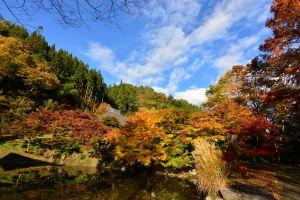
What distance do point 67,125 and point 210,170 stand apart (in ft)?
45.5

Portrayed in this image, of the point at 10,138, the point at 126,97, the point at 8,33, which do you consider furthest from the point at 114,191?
the point at 126,97

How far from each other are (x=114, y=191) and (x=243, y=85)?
50.0ft

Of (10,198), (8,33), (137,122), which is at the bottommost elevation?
(10,198)

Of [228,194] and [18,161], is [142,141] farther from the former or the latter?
[18,161]

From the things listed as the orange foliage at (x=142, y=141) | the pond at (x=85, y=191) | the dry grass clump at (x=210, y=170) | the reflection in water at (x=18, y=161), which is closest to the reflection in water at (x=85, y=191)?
the pond at (x=85, y=191)

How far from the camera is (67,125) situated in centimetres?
1836

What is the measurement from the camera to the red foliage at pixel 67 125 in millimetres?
17547

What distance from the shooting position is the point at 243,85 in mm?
20219

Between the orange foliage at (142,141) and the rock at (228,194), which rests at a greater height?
the orange foliage at (142,141)

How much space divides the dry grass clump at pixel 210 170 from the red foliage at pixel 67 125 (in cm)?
1156

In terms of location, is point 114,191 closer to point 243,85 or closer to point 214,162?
point 214,162

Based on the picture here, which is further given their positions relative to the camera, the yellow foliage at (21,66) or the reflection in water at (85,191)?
the yellow foliage at (21,66)

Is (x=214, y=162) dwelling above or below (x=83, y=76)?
below

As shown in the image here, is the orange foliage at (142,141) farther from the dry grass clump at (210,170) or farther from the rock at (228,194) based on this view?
the rock at (228,194)
